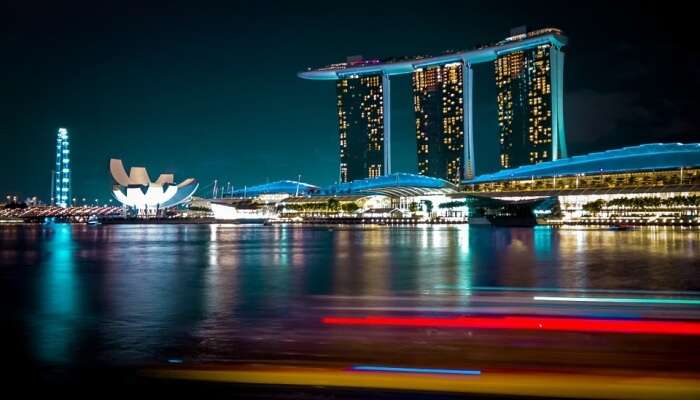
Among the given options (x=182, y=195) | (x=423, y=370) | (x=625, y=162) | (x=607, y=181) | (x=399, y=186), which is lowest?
(x=423, y=370)

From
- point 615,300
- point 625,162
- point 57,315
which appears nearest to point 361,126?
point 625,162

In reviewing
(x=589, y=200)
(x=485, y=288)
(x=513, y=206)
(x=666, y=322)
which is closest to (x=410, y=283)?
(x=485, y=288)

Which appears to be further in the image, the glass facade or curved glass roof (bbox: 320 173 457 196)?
curved glass roof (bbox: 320 173 457 196)

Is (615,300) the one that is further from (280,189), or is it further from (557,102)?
(280,189)

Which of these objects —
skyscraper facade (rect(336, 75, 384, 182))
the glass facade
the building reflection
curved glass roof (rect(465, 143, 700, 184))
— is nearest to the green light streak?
the building reflection

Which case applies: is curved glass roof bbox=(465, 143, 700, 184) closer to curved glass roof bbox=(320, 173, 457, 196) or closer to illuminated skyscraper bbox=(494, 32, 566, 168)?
illuminated skyscraper bbox=(494, 32, 566, 168)

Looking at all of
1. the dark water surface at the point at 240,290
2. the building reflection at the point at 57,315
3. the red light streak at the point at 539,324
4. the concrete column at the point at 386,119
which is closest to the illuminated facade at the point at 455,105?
the concrete column at the point at 386,119

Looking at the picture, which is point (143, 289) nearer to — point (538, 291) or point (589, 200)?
point (538, 291)
